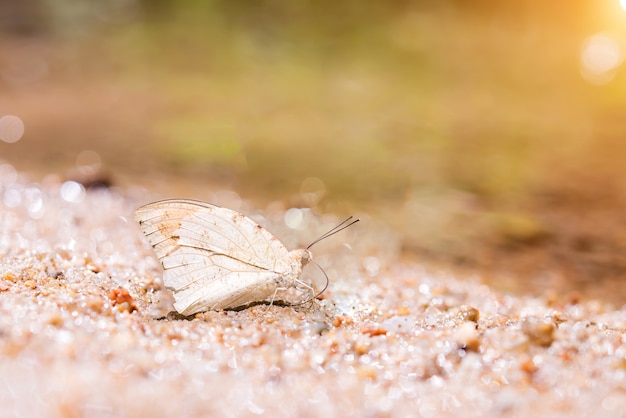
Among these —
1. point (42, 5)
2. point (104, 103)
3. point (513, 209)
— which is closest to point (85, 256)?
point (513, 209)

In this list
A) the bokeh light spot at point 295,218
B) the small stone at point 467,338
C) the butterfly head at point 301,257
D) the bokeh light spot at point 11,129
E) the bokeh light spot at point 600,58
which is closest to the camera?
the small stone at point 467,338

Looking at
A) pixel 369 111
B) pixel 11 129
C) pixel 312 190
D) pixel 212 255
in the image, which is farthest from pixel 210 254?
pixel 369 111

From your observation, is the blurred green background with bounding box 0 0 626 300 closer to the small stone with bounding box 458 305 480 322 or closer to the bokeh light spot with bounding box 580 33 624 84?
the bokeh light spot with bounding box 580 33 624 84

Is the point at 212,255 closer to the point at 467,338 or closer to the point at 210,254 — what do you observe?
the point at 210,254

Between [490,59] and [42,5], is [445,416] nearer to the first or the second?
[490,59]

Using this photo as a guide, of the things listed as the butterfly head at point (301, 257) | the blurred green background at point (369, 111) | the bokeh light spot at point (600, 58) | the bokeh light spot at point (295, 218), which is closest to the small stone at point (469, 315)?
the butterfly head at point (301, 257)

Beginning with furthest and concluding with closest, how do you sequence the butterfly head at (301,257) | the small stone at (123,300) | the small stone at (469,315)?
the small stone at (469,315), the butterfly head at (301,257), the small stone at (123,300)

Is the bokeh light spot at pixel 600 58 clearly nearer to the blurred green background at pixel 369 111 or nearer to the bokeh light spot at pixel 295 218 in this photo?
the blurred green background at pixel 369 111
